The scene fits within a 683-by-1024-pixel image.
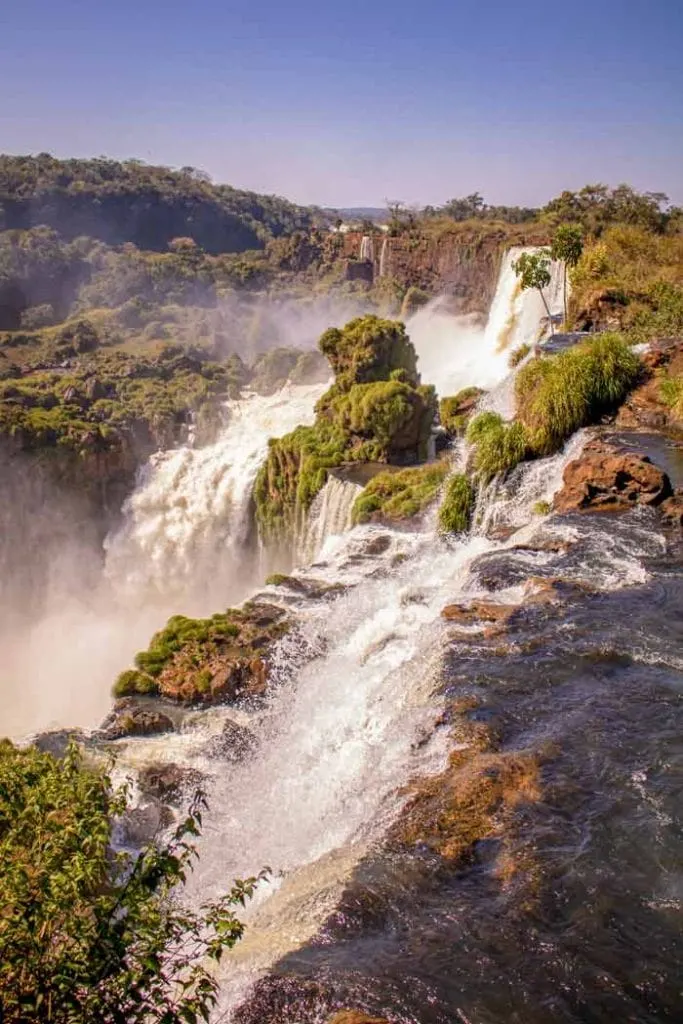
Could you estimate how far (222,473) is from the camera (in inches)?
1503

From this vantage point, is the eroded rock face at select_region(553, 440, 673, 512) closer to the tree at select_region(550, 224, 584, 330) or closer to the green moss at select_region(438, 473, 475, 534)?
the green moss at select_region(438, 473, 475, 534)

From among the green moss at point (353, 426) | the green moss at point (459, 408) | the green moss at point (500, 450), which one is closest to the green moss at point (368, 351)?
the green moss at point (353, 426)

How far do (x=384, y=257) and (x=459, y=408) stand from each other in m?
48.3

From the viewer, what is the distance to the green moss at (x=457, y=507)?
19.1m

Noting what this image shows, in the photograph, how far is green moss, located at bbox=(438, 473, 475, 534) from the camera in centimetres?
1911

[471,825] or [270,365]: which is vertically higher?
[270,365]

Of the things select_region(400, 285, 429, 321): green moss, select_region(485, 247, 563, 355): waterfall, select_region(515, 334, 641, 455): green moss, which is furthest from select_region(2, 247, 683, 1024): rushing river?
select_region(400, 285, 429, 321): green moss

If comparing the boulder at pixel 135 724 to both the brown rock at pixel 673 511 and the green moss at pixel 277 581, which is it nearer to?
the green moss at pixel 277 581

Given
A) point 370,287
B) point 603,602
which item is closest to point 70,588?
point 603,602

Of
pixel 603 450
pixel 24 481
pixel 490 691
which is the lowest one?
pixel 24 481

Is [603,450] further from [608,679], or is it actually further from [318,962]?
[318,962]

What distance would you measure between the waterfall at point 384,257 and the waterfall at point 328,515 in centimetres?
4720

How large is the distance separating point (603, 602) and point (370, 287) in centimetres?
6562

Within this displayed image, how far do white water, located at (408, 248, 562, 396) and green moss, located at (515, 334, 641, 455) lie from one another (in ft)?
32.5
